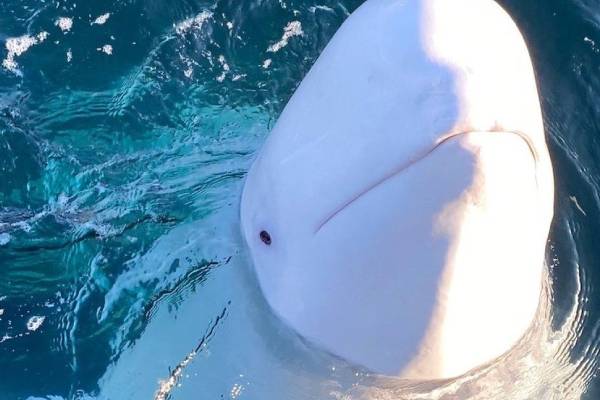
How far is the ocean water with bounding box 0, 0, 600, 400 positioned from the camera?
15.1 feet

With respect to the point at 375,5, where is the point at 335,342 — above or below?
below

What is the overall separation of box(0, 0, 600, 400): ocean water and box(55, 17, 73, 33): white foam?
11mm

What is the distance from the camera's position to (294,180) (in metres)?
4.09

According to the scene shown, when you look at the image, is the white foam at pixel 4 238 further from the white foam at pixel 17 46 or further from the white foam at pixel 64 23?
the white foam at pixel 64 23

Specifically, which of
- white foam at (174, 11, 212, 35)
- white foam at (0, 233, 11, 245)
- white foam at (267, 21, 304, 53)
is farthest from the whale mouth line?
white foam at (174, 11, 212, 35)

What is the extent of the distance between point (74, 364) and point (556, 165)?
385 cm

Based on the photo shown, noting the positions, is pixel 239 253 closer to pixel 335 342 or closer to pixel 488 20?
pixel 335 342

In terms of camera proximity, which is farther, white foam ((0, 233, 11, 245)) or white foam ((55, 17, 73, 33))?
white foam ((55, 17, 73, 33))

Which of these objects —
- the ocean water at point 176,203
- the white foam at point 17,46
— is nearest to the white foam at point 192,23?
the ocean water at point 176,203

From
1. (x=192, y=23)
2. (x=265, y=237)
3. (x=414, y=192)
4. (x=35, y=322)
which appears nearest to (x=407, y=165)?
(x=414, y=192)

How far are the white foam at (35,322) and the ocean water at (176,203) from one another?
0.01 meters

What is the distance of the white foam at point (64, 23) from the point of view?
7.42m

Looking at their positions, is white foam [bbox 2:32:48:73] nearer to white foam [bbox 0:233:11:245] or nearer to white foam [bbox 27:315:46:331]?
white foam [bbox 0:233:11:245]

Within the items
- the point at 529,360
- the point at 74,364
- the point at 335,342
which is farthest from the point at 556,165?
the point at 74,364
